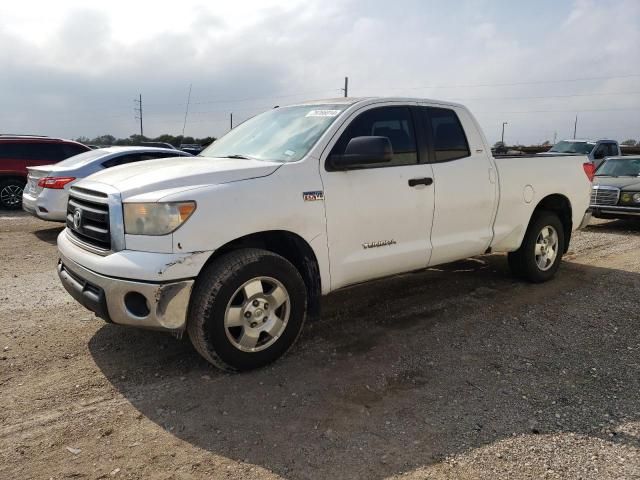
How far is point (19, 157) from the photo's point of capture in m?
12.0

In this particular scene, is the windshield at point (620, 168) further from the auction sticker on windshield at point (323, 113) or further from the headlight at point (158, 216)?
the headlight at point (158, 216)

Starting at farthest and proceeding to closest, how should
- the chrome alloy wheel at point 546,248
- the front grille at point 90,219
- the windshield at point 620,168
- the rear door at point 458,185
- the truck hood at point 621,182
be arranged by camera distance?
the windshield at point 620,168, the truck hood at point 621,182, the chrome alloy wheel at point 546,248, the rear door at point 458,185, the front grille at point 90,219

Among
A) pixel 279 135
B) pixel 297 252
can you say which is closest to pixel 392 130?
pixel 279 135

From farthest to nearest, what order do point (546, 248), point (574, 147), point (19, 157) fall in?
point (574, 147)
point (19, 157)
point (546, 248)

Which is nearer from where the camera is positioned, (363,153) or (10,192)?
(363,153)

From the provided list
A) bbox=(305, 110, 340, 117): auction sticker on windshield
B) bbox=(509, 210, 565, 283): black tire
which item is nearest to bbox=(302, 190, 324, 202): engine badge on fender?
bbox=(305, 110, 340, 117): auction sticker on windshield

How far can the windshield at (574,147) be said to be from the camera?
653 inches

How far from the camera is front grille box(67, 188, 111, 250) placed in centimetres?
339

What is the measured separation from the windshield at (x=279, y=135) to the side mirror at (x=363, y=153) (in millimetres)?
265

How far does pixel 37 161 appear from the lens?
12.2m

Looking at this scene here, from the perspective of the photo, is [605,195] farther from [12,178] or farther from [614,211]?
[12,178]

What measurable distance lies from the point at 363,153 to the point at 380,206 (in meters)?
0.52

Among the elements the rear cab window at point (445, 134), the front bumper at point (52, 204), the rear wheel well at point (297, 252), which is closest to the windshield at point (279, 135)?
the rear wheel well at point (297, 252)

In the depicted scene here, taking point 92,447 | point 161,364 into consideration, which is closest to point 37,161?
point 161,364
